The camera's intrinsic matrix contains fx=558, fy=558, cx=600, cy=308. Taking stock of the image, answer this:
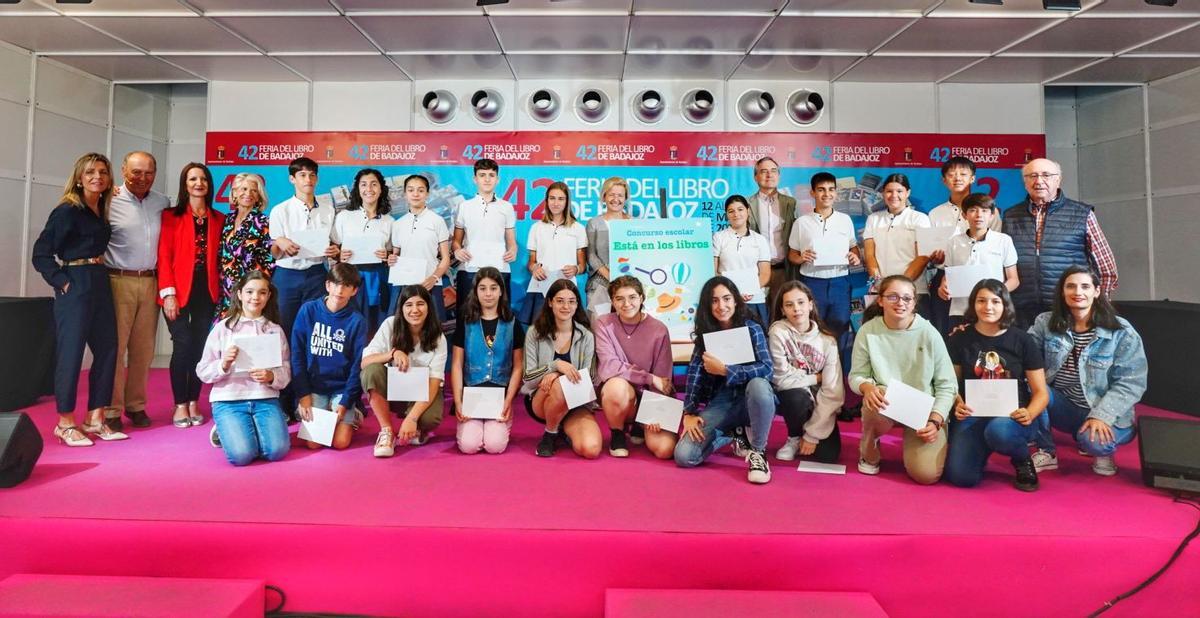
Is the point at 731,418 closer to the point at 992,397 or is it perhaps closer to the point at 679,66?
the point at 992,397

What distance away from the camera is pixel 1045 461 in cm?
283

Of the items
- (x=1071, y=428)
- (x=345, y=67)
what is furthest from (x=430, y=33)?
(x=1071, y=428)

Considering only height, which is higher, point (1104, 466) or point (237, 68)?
point (237, 68)

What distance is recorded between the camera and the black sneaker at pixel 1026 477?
254cm

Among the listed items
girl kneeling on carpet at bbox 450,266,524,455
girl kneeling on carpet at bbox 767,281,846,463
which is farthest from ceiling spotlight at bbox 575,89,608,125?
girl kneeling on carpet at bbox 767,281,846,463

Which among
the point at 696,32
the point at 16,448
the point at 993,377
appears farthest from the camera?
the point at 696,32

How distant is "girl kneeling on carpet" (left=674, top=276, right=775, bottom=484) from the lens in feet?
9.20

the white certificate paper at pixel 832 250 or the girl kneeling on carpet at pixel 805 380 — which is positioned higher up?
the white certificate paper at pixel 832 250

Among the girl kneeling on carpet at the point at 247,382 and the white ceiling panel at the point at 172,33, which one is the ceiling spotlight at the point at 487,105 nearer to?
the white ceiling panel at the point at 172,33

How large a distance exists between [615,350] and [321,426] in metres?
1.67

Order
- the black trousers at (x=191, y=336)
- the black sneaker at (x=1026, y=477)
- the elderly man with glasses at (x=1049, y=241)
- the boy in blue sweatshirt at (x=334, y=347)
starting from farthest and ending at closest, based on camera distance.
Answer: the black trousers at (x=191, y=336) → the elderly man with glasses at (x=1049, y=241) → the boy in blue sweatshirt at (x=334, y=347) → the black sneaker at (x=1026, y=477)

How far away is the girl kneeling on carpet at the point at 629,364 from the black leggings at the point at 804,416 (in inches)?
24.5

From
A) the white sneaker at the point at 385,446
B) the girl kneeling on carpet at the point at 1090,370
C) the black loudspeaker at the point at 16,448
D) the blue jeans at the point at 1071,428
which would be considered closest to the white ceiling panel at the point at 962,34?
the girl kneeling on carpet at the point at 1090,370

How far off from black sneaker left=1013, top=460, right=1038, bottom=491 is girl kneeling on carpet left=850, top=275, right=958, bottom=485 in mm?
316
